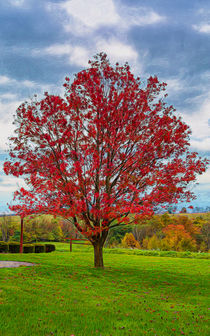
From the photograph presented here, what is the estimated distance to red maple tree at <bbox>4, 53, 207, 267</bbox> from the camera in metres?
13.4

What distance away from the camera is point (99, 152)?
46.5 feet

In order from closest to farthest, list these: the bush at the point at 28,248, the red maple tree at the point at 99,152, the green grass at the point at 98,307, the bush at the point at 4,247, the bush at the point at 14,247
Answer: the green grass at the point at 98,307
the red maple tree at the point at 99,152
the bush at the point at 4,247
the bush at the point at 14,247
the bush at the point at 28,248

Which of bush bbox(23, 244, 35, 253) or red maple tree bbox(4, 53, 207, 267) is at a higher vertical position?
red maple tree bbox(4, 53, 207, 267)

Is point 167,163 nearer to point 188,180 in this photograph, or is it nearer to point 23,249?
point 188,180

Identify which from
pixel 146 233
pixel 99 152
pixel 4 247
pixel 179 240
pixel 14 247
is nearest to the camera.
Result: pixel 99 152

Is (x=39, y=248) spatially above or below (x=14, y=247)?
below

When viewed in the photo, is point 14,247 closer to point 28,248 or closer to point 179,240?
point 28,248

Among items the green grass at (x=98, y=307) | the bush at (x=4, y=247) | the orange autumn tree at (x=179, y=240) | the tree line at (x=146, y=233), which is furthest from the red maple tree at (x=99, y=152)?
the orange autumn tree at (x=179, y=240)

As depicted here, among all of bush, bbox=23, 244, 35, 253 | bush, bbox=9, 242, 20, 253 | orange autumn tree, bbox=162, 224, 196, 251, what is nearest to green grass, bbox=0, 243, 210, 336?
bush, bbox=9, 242, 20, 253

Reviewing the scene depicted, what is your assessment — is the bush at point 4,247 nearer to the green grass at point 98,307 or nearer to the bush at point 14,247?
the bush at point 14,247

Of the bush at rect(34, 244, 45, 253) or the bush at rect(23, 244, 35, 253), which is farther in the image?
the bush at rect(34, 244, 45, 253)

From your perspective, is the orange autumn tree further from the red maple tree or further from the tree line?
the red maple tree

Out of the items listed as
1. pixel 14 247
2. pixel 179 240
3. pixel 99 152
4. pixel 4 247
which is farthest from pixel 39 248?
pixel 179 240

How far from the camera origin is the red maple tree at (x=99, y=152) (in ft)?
43.9
